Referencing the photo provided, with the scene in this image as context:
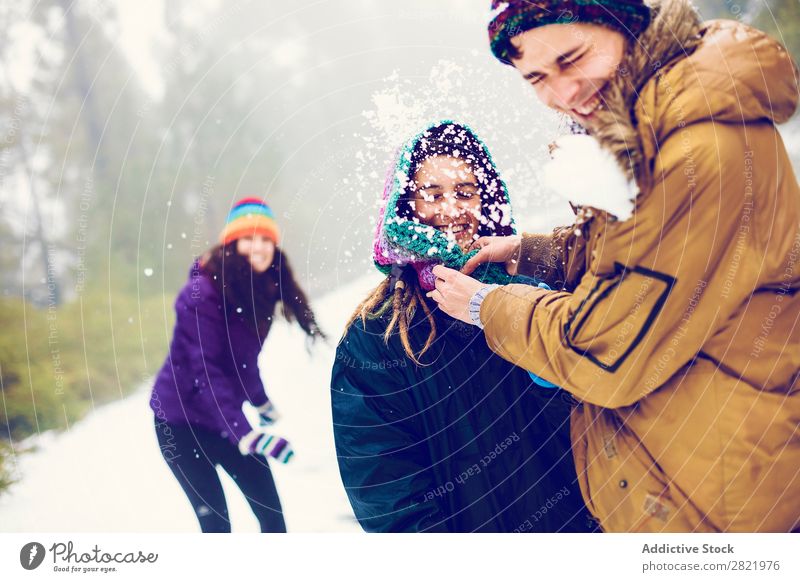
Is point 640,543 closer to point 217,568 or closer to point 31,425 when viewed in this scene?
point 217,568

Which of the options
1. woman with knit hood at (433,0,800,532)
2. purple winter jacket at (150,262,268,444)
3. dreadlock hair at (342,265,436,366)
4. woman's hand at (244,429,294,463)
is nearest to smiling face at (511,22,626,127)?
woman with knit hood at (433,0,800,532)

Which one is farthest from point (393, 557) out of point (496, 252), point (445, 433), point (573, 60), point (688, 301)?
point (573, 60)

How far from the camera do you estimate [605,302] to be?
3.20 feet

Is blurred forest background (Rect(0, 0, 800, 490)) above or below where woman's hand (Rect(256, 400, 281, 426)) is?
above

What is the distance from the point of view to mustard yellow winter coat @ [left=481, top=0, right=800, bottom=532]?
91cm

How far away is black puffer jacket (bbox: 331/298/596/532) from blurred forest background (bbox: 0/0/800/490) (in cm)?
24

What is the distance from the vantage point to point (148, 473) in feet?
4.40

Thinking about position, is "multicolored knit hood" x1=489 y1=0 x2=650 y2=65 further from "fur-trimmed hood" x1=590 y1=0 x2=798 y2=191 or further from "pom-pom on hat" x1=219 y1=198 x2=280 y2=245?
"pom-pom on hat" x1=219 y1=198 x2=280 y2=245

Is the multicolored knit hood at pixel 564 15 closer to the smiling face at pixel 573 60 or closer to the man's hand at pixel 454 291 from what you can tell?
the smiling face at pixel 573 60

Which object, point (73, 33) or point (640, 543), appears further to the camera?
point (73, 33)

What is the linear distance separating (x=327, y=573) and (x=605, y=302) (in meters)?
0.85

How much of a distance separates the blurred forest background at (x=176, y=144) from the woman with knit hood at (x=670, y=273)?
0.22 metres

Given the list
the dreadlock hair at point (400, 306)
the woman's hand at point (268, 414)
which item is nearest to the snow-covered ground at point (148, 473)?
the woman's hand at point (268, 414)

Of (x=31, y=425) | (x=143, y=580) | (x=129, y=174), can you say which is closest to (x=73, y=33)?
(x=129, y=174)
